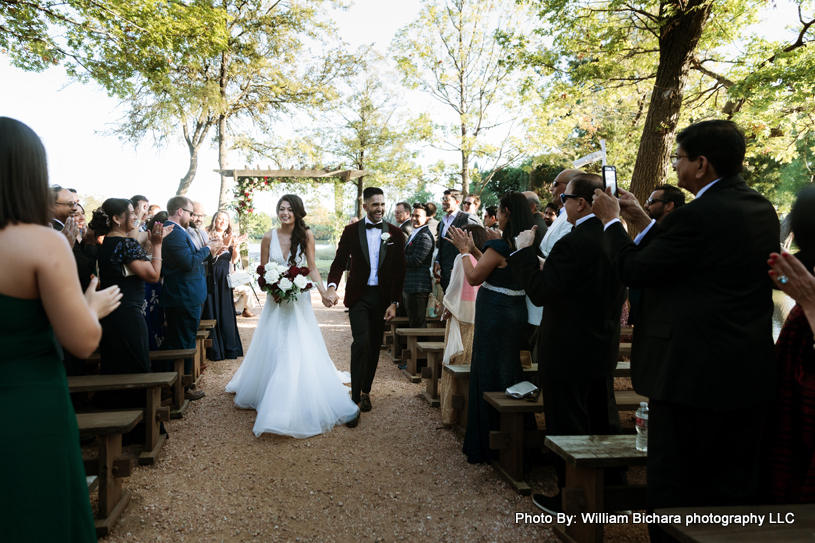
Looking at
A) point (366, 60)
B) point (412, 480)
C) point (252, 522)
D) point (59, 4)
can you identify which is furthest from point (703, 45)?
point (366, 60)

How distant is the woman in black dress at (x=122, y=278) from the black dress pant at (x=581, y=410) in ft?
11.2

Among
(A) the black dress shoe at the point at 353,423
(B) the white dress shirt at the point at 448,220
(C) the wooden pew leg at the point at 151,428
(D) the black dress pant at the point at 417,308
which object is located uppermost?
(B) the white dress shirt at the point at 448,220

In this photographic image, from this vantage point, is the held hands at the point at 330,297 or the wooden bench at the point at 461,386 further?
the held hands at the point at 330,297

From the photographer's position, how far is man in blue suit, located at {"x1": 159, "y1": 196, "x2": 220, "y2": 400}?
556 cm

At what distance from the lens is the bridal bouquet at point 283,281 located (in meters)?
5.23

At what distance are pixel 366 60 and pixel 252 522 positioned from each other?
20866mm

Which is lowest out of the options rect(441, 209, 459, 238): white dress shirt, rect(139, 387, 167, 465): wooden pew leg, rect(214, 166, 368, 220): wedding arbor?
rect(139, 387, 167, 465): wooden pew leg

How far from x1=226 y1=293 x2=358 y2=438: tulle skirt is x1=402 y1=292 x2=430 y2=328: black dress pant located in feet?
9.18

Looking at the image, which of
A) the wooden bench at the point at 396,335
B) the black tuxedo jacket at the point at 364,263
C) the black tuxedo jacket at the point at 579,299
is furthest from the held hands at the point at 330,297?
the wooden bench at the point at 396,335

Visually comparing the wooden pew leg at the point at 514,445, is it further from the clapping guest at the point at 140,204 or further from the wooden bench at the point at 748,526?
the clapping guest at the point at 140,204

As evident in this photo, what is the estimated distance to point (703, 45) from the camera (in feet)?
31.0

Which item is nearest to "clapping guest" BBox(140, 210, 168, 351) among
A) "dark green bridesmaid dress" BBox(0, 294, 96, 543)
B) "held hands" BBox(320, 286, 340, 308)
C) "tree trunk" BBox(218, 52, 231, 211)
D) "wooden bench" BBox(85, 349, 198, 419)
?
"wooden bench" BBox(85, 349, 198, 419)

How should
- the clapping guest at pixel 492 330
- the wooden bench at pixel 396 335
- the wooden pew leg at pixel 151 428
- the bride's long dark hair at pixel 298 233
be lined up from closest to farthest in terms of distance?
the clapping guest at pixel 492 330, the wooden pew leg at pixel 151 428, the bride's long dark hair at pixel 298 233, the wooden bench at pixel 396 335

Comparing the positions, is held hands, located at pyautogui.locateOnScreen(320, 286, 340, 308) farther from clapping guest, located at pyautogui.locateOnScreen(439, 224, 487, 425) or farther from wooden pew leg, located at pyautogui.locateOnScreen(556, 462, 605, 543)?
wooden pew leg, located at pyautogui.locateOnScreen(556, 462, 605, 543)
